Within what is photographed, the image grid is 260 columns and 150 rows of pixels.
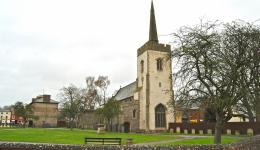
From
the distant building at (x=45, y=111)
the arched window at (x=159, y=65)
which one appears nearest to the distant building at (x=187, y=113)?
the arched window at (x=159, y=65)

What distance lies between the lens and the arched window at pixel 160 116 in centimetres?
5816

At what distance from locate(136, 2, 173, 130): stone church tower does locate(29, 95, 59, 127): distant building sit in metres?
53.1

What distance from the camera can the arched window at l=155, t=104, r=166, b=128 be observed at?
58156mm

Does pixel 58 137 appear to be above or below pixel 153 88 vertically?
below

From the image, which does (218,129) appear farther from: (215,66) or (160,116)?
(160,116)

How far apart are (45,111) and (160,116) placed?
57.7 metres

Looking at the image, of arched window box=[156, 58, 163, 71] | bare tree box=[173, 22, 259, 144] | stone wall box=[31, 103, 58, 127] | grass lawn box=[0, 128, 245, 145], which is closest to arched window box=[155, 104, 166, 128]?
arched window box=[156, 58, 163, 71]

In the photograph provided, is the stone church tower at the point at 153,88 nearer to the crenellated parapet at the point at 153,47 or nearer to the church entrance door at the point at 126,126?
the crenellated parapet at the point at 153,47

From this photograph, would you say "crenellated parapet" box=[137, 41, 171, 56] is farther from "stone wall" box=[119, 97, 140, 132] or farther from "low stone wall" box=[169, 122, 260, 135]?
"low stone wall" box=[169, 122, 260, 135]

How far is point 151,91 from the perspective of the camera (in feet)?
193

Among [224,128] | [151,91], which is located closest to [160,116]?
[151,91]

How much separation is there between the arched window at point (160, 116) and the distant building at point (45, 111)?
181ft

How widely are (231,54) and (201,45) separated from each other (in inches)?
97.3

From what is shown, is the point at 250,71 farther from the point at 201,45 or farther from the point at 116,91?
the point at 116,91
